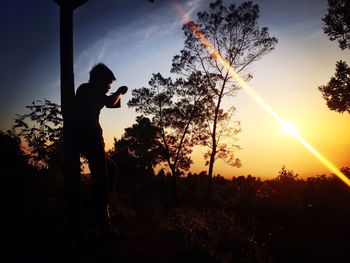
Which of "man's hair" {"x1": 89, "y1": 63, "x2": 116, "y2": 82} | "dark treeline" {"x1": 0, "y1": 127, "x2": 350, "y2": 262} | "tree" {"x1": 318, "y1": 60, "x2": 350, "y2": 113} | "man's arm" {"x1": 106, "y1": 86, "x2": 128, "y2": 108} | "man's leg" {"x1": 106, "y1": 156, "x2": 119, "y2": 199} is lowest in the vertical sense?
"dark treeline" {"x1": 0, "y1": 127, "x2": 350, "y2": 262}

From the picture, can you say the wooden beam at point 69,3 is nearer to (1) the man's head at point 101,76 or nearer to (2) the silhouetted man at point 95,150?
(1) the man's head at point 101,76

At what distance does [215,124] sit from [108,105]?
2275cm

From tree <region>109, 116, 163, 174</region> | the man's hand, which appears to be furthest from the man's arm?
tree <region>109, 116, 163, 174</region>

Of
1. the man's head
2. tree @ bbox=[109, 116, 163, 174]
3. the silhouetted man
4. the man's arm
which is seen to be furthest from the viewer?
tree @ bbox=[109, 116, 163, 174]

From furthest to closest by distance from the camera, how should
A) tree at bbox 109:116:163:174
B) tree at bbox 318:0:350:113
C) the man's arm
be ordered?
tree at bbox 109:116:163:174 < tree at bbox 318:0:350:113 < the man's arm

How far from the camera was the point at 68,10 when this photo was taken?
409 cm

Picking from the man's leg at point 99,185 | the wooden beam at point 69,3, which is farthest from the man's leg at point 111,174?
the wooden beam at point 69,3

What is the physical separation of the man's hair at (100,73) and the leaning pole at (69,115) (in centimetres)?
40

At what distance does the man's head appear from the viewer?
4395mm

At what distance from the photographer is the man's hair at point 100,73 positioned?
14.4 feet

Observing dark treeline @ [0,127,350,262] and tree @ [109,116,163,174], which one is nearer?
dark treeline @ [0,127,350,262]

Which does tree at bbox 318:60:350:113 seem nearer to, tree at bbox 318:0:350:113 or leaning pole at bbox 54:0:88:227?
tree at bbox 318:0:350:113

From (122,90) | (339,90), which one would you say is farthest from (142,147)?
(122,90)

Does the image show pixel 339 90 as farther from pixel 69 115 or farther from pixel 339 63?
pixel 69 115
